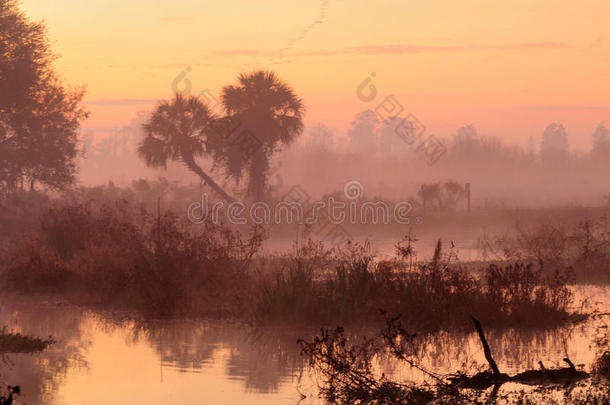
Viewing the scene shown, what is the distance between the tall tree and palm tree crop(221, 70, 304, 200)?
767 cm

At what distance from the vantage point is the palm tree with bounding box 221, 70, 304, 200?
149 feet

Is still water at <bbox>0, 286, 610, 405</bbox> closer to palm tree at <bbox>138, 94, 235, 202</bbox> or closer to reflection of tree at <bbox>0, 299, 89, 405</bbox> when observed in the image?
reflection of tree at <bbox>0, 299, 89, 405</bbox>

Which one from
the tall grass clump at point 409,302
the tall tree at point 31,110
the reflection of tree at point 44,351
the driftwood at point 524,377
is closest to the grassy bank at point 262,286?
the tall grass clump at point 409,302

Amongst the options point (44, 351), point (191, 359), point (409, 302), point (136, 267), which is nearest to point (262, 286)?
point (136, 267)

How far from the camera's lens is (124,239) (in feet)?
71.6

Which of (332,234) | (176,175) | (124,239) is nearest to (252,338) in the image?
(124,239)

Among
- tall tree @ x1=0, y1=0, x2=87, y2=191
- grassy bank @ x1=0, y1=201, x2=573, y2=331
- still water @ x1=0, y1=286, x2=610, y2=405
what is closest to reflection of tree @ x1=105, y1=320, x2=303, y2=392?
still water @ x1=0, y1=286, x2=610, y2=405

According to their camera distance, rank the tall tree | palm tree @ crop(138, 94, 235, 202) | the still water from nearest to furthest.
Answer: the still water → the tall tree → palm tree @ crop(138, 94, 235, 202)

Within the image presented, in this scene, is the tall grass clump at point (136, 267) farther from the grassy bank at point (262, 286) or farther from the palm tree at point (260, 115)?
the palm tree at point (260, 115)

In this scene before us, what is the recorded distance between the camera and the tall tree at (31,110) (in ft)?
139

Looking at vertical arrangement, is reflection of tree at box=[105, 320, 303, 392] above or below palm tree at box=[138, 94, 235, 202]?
below

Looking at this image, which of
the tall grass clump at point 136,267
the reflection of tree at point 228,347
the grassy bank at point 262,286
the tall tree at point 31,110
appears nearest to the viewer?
the reflection of tree at point 228,347

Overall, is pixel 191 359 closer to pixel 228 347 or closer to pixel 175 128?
pixel 228 347

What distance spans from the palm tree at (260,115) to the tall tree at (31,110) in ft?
25.2
